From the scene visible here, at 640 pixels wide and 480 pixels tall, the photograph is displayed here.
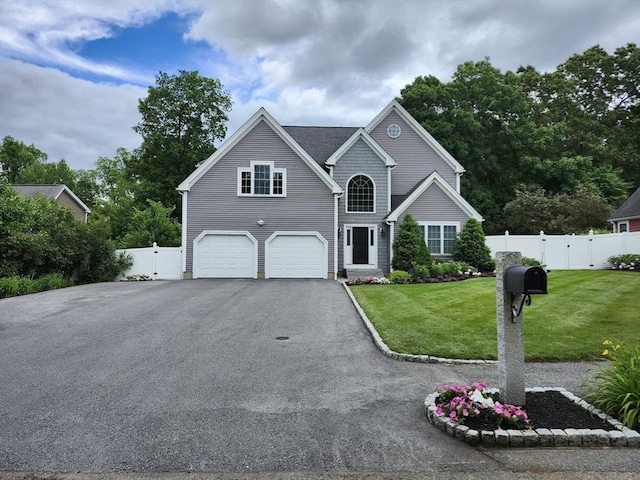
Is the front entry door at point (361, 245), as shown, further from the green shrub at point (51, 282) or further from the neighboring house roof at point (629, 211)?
the neighboring house roof at point (629, 211)

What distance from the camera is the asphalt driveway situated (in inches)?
143

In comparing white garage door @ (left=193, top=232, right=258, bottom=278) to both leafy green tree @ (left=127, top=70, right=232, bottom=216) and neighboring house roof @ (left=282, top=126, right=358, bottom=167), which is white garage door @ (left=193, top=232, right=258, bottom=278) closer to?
neighboring house roof @ (left=282, top=126, right=358, bottom=167)

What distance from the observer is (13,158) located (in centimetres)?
5312

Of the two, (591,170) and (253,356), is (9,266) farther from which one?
(591,170)

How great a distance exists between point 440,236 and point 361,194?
450cm

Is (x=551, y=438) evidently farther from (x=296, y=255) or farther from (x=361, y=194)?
(x=361, y=194)

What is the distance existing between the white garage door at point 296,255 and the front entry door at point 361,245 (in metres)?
2.24

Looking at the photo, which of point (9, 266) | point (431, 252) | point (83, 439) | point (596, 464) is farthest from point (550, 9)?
point (9, 266)

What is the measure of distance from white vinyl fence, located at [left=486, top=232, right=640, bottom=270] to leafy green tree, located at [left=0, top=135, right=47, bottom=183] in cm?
5671

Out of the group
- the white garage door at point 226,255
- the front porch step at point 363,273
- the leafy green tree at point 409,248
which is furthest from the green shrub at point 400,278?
the white garage door at point 226,255

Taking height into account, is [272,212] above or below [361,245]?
above

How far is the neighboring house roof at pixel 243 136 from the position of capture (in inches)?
774

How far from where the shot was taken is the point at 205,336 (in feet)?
27.6

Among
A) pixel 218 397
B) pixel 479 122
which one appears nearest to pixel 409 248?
pixel 218 397
